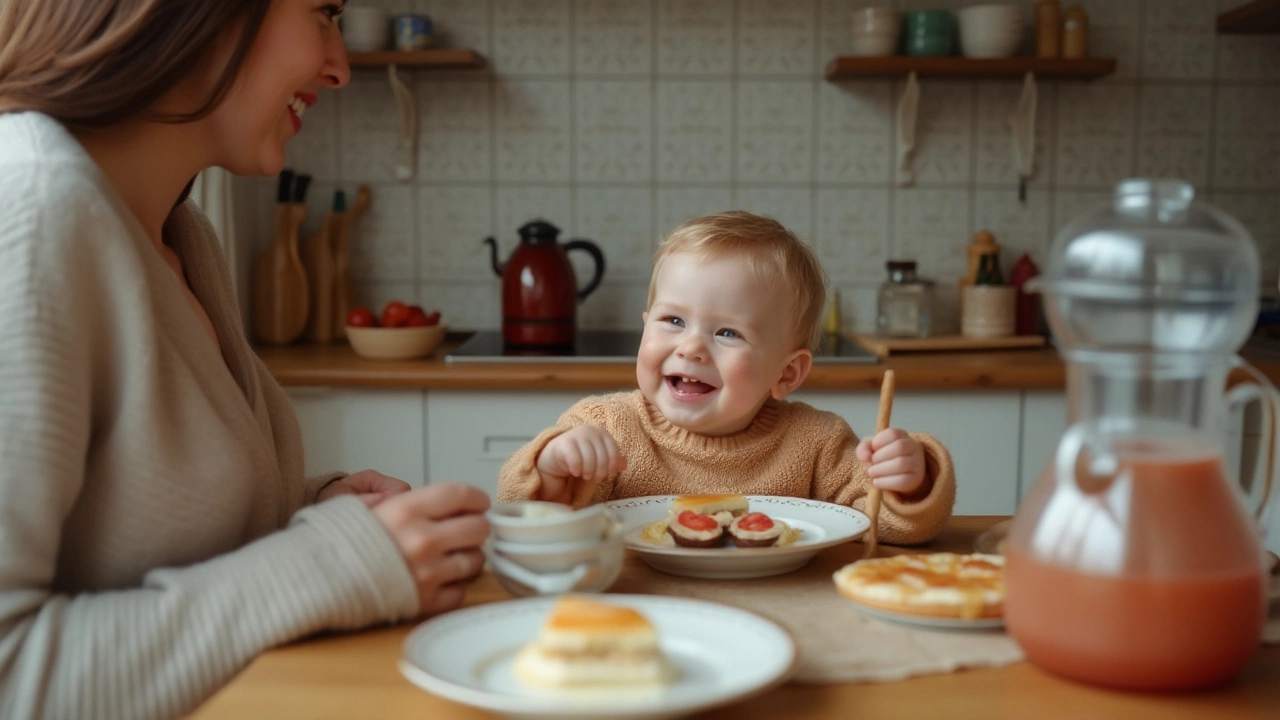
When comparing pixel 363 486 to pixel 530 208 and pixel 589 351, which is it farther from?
pixel 530 208

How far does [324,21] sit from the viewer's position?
1140 mm

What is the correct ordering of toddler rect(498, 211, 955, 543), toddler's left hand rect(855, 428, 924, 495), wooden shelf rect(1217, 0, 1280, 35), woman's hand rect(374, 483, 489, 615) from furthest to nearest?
1. wooden shelf rect(1217, 0, 1280, 35)
2. toddler rect(498, 211, 955, 543)
3. toddler's left hand rect(855, 428, 924, 495)
4. woman's hand rect(374, 483, 489, 615)

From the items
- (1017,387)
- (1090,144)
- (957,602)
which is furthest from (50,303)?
(1090,144)

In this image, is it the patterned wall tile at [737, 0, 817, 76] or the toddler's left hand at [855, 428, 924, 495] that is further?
the patterned wall tile at [737, 0, 817, 76]

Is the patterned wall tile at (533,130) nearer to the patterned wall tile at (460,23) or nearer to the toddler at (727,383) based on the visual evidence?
the patterned wall tile at (460,23)

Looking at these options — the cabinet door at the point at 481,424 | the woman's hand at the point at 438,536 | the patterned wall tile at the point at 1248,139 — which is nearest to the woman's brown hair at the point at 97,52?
the woman's hand at the point at 438,536

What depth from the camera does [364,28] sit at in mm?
2805

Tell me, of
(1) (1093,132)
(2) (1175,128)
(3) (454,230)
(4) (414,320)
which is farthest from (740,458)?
(2) (1175,128)

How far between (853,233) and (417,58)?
1149 mm

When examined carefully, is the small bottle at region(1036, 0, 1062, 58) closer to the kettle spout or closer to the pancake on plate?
the kettle spout

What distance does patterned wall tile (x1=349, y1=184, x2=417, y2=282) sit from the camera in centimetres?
298

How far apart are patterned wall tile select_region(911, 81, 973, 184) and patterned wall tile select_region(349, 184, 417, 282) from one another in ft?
4.18

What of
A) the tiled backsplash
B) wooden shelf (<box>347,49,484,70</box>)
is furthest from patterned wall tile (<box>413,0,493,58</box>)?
wooden shelf (<box>347,49,484,70</box>)

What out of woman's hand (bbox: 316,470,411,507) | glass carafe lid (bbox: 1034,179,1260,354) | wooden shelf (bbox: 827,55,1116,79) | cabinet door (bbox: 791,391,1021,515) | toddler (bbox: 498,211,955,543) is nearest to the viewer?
glass carafe lid (bbox: 1034,179,1260,354)
